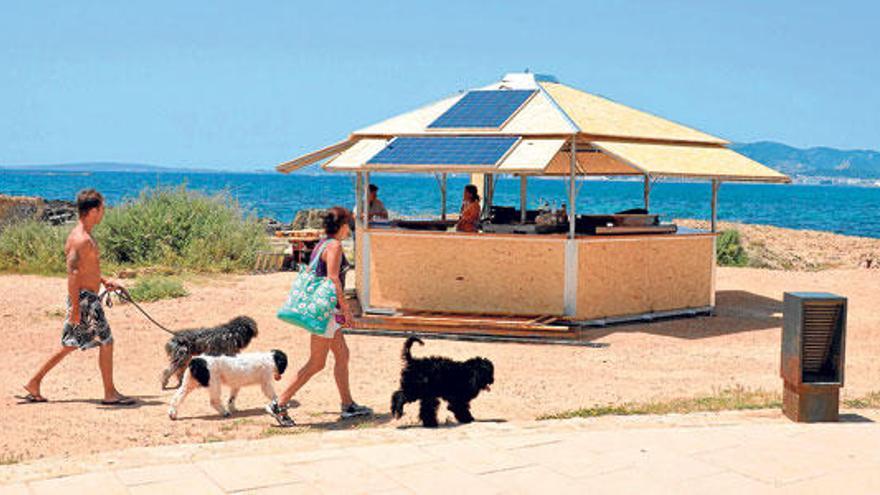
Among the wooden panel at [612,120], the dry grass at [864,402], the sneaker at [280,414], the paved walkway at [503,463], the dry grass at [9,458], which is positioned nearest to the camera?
the paved walkway at [503,463]

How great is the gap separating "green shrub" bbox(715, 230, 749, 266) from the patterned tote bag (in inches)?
700

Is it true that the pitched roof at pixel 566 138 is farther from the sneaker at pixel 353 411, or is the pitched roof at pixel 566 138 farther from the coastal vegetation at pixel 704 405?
the sneaker at pixel 353 411

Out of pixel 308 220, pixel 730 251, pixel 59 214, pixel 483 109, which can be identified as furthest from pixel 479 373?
pixel 308 220

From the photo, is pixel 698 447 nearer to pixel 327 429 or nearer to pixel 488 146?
pixel 327 429

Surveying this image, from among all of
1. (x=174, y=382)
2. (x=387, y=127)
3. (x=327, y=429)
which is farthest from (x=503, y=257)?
(x=327, y=429)

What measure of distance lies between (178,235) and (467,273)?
898cm

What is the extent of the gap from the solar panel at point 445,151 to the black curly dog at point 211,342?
477 cm

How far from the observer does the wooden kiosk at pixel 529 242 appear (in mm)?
13641

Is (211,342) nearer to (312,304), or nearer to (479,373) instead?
(312,304)

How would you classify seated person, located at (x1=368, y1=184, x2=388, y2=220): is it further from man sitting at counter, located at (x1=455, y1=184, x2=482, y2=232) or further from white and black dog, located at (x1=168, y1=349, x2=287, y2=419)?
white and black dog, located at (x1=168, y1=349, x2=287, y2=419)

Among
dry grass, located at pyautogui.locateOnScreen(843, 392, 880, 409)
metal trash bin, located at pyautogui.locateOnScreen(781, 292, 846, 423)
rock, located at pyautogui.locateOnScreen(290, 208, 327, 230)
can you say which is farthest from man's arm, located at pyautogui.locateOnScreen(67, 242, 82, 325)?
rock, located at pyautogui.locateOnScreen(290, 208, 327, 230)

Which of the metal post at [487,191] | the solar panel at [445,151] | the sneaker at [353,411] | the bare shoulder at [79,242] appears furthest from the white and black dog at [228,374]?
the metal post at [487,191]

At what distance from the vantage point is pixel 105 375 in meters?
8.93

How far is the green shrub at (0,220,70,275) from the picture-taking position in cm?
1919
